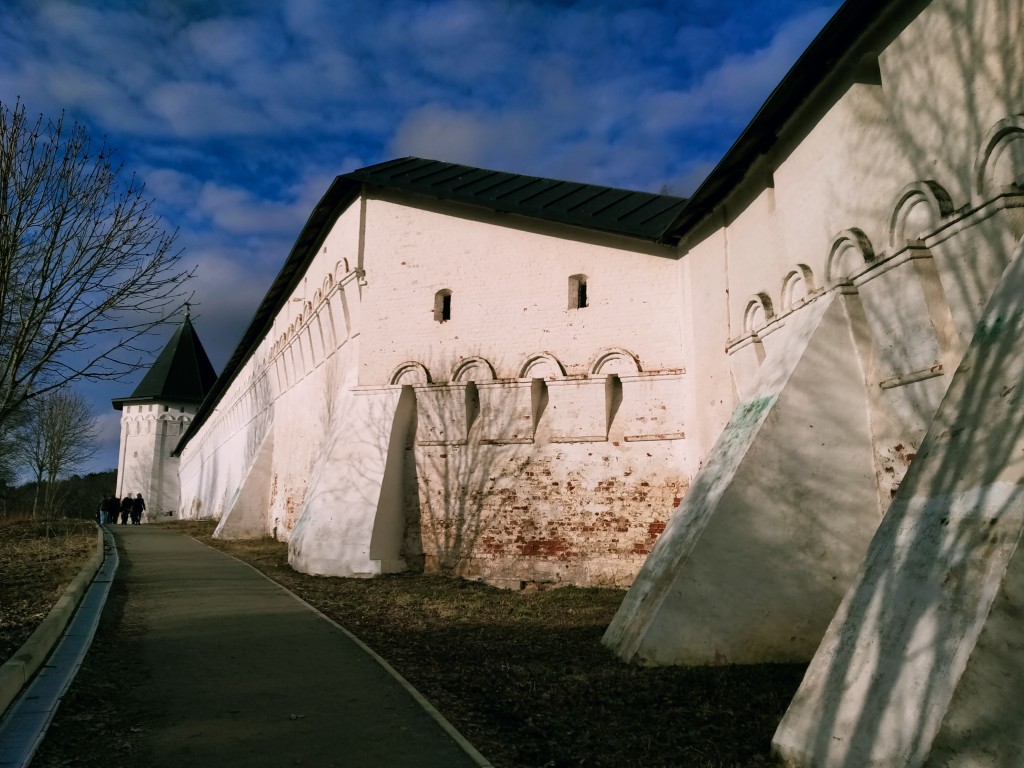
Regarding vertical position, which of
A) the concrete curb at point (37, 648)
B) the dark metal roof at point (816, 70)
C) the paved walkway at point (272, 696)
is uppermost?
the dark metal roof at point (816, 70)

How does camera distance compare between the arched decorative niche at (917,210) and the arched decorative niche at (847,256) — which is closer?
the arched decorative niche at (917,210)

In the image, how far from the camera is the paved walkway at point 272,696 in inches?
153

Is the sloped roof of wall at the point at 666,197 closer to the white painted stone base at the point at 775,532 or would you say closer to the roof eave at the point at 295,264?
the roof eave at the point at 295,264

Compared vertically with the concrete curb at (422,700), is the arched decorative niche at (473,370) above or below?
above

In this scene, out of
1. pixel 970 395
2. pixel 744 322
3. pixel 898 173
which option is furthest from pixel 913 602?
pixel 744 322

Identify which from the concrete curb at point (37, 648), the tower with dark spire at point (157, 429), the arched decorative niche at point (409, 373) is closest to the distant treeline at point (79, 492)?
the tower with dark spire at point (157, 429)

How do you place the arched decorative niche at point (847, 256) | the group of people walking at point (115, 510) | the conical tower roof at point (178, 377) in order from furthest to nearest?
the conical tower roof at point (178, 377) → the group of people walking at point (115, 510) → the arched decorative niche at point (847, 256)

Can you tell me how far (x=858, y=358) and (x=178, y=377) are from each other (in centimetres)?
4818

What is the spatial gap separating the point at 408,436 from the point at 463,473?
1.19m

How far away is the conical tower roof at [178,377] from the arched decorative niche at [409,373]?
38394 mm

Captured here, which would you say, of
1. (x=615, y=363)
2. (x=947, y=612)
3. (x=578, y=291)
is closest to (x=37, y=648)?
(x=947, y=612)

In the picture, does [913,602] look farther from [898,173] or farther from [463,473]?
[463,473]

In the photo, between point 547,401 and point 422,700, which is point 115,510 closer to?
point 547,401

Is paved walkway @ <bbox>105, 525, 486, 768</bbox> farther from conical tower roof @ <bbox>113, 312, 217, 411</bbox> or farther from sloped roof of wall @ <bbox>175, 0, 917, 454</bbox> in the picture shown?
conical tower roof @ <bbox>113, 312, 217, 411</bbox>
